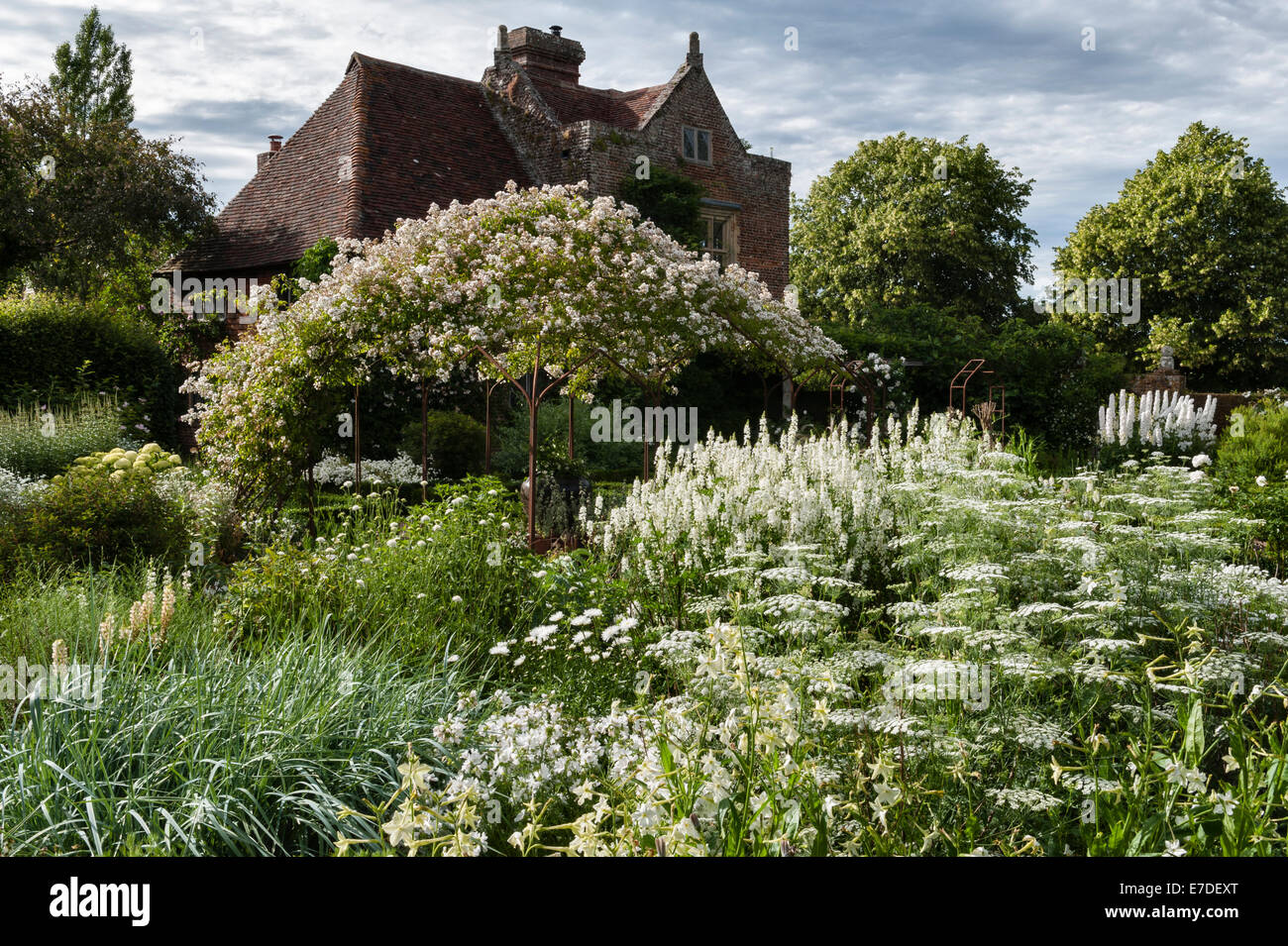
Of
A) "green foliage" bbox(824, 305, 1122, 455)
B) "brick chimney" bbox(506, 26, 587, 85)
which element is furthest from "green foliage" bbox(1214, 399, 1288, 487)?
"brick chimney" bbox(506, 26, 587, 85)

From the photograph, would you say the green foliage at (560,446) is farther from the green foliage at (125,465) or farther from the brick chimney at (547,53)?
the brick chimney at (547,53)

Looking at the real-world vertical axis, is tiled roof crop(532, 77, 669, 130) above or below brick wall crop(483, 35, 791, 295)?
above

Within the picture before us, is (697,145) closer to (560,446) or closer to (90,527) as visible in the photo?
(560,446)

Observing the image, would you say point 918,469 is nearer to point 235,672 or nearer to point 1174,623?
point 1174,623

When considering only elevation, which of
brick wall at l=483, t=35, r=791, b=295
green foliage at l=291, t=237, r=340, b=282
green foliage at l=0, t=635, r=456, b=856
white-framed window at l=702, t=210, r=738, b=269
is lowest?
green foliage at l=0, t=635, r=456, b=856

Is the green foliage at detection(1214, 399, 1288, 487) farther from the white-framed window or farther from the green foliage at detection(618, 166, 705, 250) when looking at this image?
the white-framed window

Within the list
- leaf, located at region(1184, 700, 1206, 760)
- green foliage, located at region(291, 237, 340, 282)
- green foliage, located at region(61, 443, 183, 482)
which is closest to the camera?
leaf, located at region(1184, 700, 1206, 760)

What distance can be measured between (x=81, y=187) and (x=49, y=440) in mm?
13452

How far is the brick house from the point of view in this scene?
21016 mm

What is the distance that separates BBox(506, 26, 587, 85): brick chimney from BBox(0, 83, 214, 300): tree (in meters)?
8.15

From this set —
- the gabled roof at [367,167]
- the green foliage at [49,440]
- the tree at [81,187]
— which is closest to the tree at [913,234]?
the gabled roof at [367,167]

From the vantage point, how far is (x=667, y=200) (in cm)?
2206
